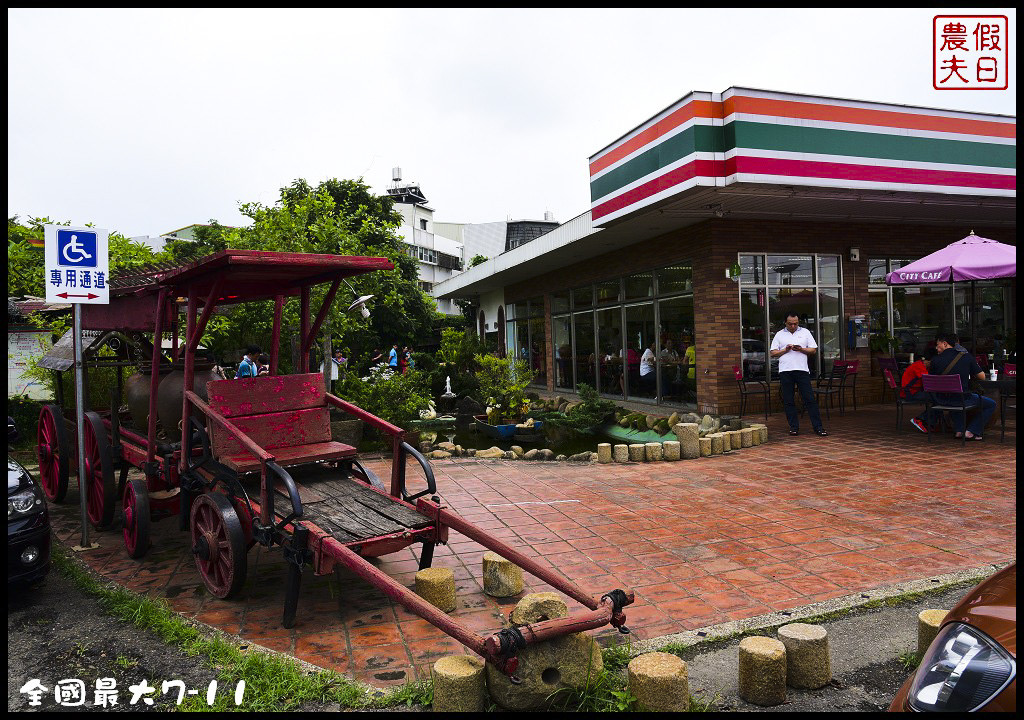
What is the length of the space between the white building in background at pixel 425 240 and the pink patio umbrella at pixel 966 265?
40.1 meters

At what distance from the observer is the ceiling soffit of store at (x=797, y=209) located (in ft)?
32.1

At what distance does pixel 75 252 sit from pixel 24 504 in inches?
81.5

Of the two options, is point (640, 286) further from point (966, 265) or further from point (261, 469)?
point (261, 469)

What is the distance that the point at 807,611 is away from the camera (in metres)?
3.80

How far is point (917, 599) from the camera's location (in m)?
3.93

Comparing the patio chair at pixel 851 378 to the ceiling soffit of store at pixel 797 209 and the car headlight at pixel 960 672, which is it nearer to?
the ceiling soffit of store at pixel 797 209

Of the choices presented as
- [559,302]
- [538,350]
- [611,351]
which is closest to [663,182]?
[611,351]

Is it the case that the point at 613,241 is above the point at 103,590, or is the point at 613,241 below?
above

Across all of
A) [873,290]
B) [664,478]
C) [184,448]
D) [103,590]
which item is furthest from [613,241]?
[103,590]

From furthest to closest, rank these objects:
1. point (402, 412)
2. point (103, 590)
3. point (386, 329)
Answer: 1. point (386, 329)
2. point (402, 412)
3. point (103, 590)

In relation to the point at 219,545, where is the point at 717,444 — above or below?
below

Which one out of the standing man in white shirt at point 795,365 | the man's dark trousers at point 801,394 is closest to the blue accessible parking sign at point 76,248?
the standing man in white shirt at point 795,365

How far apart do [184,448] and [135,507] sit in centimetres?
67

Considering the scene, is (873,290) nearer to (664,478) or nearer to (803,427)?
(803,427)
